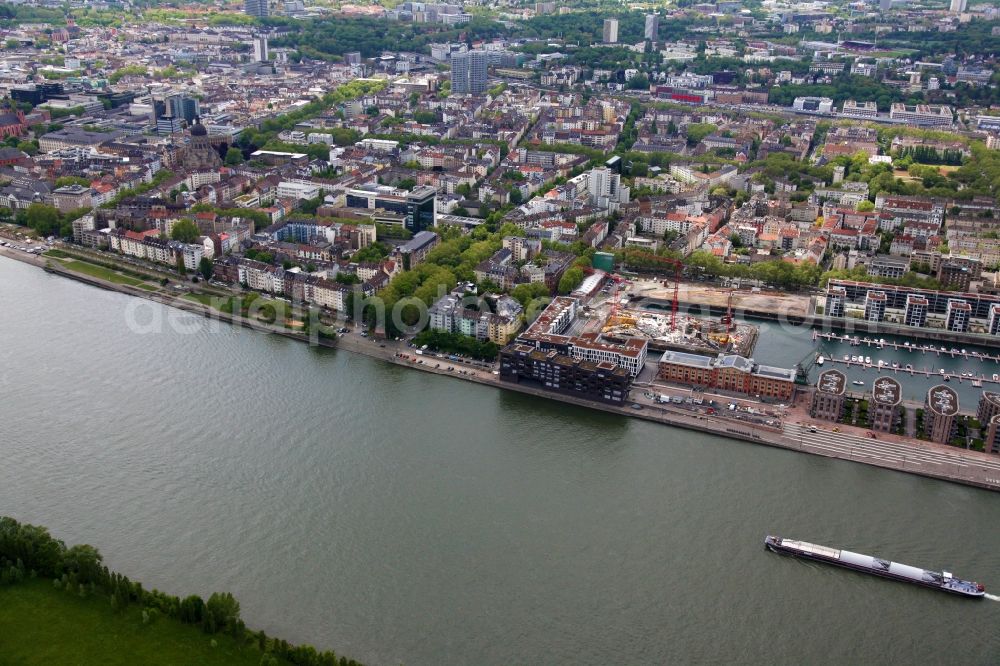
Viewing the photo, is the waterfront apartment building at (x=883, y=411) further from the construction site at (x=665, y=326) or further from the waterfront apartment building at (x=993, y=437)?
the construction site at (x=665, y=326)

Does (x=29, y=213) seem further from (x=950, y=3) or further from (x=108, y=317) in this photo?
(x=950, y=3)

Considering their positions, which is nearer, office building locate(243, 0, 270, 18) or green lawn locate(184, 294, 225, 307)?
green lawn locate(184, 294, 225, 307)

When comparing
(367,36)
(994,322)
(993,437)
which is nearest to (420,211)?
(994,322)

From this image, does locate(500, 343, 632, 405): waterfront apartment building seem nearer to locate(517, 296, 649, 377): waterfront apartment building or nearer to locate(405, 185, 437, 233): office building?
locate(517, 296, 649, 377): waterfront apartment building

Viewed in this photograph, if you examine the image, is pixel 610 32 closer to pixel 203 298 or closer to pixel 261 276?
Result: pixel 261 276

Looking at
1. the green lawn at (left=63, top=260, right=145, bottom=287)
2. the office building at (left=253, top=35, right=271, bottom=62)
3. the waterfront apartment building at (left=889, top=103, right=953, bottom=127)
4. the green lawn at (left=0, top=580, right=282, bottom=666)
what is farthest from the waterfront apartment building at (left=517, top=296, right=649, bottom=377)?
the office building at (left=253, top=35, right=271, bottom=62)

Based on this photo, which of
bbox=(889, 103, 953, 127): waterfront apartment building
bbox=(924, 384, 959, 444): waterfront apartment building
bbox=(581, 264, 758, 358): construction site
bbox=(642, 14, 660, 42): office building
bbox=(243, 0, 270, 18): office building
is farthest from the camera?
bbox=(243, 0, 270, 18): office building
